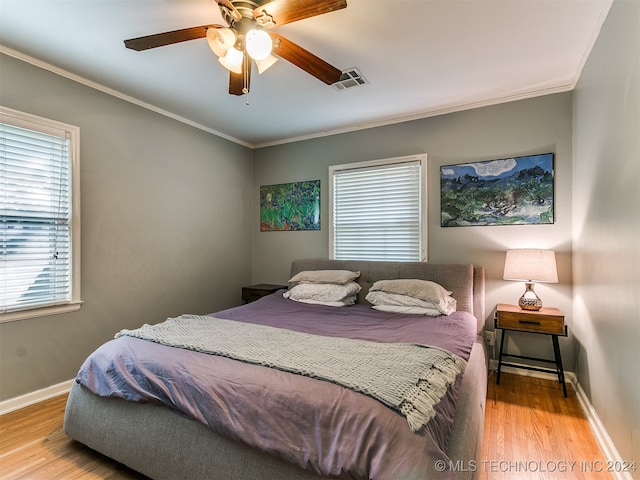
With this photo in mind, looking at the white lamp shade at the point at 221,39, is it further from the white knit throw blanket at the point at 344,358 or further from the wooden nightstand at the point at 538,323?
the wooden nightstand at the point at 538,323

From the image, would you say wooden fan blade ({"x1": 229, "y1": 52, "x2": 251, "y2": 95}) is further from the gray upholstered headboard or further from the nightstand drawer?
the nightstand drawer

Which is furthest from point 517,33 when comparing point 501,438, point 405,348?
point 501,438

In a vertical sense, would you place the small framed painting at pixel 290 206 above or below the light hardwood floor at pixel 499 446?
above

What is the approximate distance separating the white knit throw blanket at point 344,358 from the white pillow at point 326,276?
126cm

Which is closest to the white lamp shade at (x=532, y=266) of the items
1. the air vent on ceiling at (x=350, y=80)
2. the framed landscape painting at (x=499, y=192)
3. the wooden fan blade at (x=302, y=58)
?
the framed landscape painting at (x=499, y=192)

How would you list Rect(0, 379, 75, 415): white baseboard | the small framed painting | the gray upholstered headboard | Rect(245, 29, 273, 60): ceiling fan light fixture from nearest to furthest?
1. Rect(245, 29, 273, 60): ceiling fan light fixture
2. Rect(0, 379, 75, 415): white baseboard
3. the gray upholstered headboard
4. the small framed painting

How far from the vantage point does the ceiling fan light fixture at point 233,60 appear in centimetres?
180

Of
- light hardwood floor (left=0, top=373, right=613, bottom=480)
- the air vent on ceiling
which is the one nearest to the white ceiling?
the air vent on ceiling

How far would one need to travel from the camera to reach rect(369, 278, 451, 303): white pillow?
9.09 ft

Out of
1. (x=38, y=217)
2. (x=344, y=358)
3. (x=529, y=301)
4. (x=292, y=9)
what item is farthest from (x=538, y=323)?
(x=38, y=217)

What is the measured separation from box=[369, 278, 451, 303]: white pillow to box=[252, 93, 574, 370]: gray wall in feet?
1.81

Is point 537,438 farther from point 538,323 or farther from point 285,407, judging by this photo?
point 285,407

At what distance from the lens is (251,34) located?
1600 mm

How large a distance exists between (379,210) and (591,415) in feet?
8.06
